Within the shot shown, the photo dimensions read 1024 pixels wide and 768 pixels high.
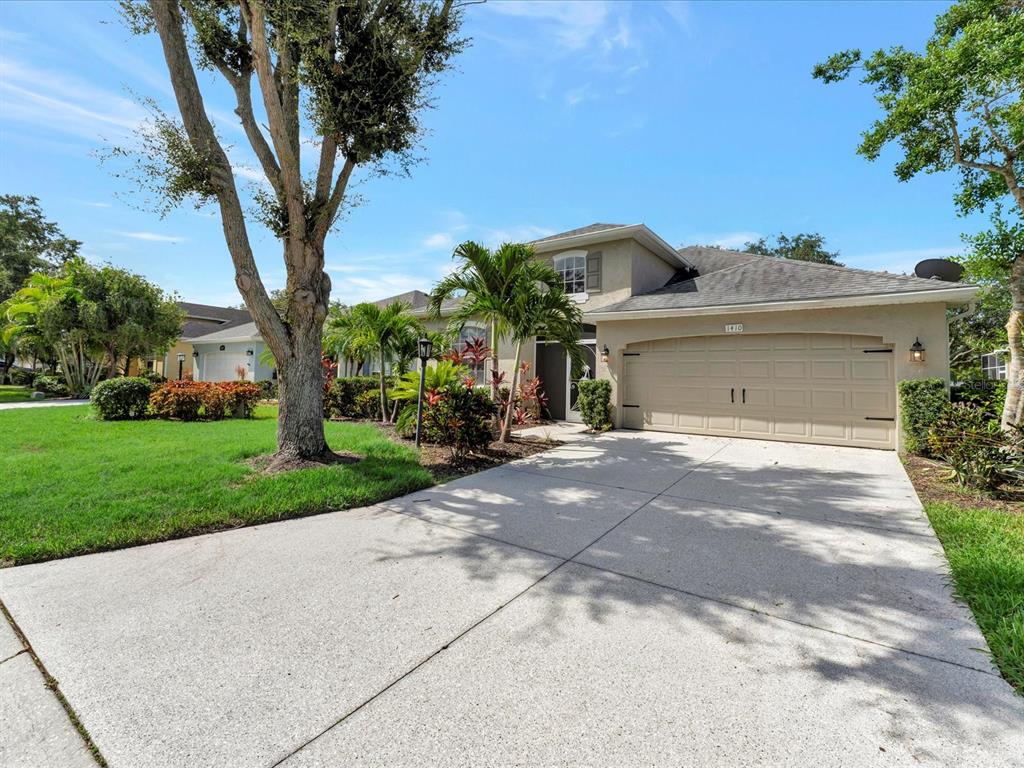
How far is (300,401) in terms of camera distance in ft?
21.1

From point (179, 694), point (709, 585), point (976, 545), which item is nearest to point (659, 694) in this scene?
point (709, 585)

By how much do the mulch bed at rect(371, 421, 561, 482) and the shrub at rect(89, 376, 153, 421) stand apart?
23.3ft

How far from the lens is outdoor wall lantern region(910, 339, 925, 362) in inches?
301

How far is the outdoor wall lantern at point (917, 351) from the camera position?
765 cm

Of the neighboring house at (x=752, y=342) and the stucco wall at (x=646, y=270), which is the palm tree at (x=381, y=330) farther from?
the stucco wall at (x=646, y=270)

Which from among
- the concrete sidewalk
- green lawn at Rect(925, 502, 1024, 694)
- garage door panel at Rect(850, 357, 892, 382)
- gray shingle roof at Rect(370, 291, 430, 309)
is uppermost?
gray shingle roof at Rect(370, 291, 430, 309)

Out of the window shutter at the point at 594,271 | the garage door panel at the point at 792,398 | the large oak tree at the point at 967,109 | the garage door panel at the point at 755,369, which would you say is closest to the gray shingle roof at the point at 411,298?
the window shutter at the point at 594,271

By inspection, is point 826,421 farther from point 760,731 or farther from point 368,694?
point 368,694

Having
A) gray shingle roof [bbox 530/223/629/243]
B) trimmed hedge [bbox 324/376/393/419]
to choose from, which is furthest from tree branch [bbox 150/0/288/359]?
gray shingle roof [bbox 530/223/629/243]

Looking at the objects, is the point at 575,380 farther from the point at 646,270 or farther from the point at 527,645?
the point at 527,645

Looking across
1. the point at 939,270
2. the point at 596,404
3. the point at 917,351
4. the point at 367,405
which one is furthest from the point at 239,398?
the point at 939,270

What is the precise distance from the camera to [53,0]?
231 inches

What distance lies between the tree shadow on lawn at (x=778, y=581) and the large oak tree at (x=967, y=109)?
4.01 meters

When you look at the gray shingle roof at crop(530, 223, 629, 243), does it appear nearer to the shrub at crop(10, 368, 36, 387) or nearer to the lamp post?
the lamp post
